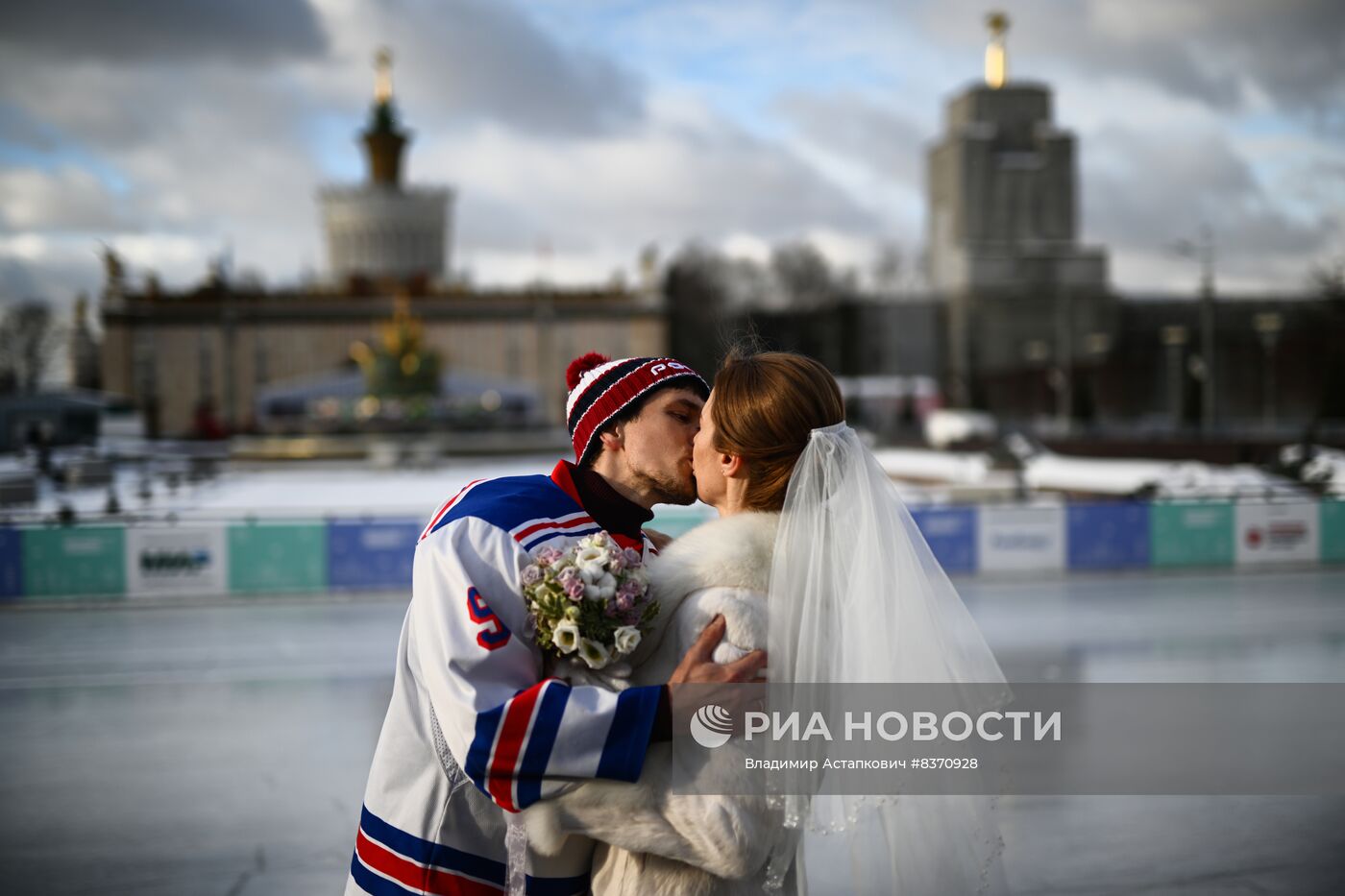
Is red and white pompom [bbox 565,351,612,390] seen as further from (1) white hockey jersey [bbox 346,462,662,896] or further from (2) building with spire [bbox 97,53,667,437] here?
(2) building with spire [bbox 97,53,667,437]

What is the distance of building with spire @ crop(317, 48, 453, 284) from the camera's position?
75.7m

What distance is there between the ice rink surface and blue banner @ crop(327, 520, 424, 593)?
450 mm

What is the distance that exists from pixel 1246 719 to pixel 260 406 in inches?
2231

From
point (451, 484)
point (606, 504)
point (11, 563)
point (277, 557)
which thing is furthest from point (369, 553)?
point (451, 484)

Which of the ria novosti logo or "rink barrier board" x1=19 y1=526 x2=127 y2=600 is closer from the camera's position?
the ria novosti logo

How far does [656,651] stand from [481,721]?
0.43m

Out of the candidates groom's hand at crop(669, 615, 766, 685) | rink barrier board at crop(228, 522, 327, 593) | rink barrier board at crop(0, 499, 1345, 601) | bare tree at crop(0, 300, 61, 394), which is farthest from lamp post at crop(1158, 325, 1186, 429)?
bare tree at crop(0, 300, 61, 394)

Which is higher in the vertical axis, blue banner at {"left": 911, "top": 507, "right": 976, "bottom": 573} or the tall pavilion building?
the tall pavilion building

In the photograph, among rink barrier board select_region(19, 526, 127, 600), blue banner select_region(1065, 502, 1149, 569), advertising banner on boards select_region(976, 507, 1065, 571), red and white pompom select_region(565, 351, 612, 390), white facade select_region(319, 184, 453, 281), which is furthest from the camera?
white facade select_region(319, 184, 453, 281)

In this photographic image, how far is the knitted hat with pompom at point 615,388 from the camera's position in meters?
2.99

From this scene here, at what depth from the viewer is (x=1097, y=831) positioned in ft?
19.7

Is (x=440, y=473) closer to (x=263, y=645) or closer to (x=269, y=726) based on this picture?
(x=263, y=645)

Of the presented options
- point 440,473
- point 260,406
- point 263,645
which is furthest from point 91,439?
point 263,645

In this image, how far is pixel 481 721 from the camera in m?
2.42
